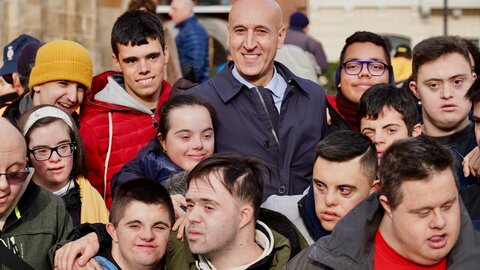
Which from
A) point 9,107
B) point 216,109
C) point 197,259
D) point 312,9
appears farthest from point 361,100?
point 312,9

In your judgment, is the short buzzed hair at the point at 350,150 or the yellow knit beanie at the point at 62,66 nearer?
the short buzzed hair at the point at 350,150

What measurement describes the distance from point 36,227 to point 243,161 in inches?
45.9

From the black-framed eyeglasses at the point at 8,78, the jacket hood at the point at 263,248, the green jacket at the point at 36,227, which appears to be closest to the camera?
the jacket hood at the point at 263,248

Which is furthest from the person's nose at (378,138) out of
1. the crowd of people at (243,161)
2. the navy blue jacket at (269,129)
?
the navy blue jacket at (269,129)

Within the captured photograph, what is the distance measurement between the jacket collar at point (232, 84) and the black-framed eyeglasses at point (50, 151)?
0.96 m

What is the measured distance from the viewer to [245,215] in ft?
16.9

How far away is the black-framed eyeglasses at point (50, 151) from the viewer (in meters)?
5.92

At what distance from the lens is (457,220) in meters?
4.52

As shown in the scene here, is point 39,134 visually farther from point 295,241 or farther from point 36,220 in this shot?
point 295,241

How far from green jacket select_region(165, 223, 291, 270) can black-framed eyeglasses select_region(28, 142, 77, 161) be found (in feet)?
3.12

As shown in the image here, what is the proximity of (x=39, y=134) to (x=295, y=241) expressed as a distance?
167 cm

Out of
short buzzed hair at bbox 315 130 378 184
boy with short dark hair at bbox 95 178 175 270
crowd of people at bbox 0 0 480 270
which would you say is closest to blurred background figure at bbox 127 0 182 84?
crowd of people at bbox 0 0 480 270

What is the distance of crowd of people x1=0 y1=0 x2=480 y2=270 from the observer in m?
4.64

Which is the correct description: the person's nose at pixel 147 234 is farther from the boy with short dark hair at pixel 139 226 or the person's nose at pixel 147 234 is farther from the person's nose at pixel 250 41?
the person's nose at pixel 250 41
